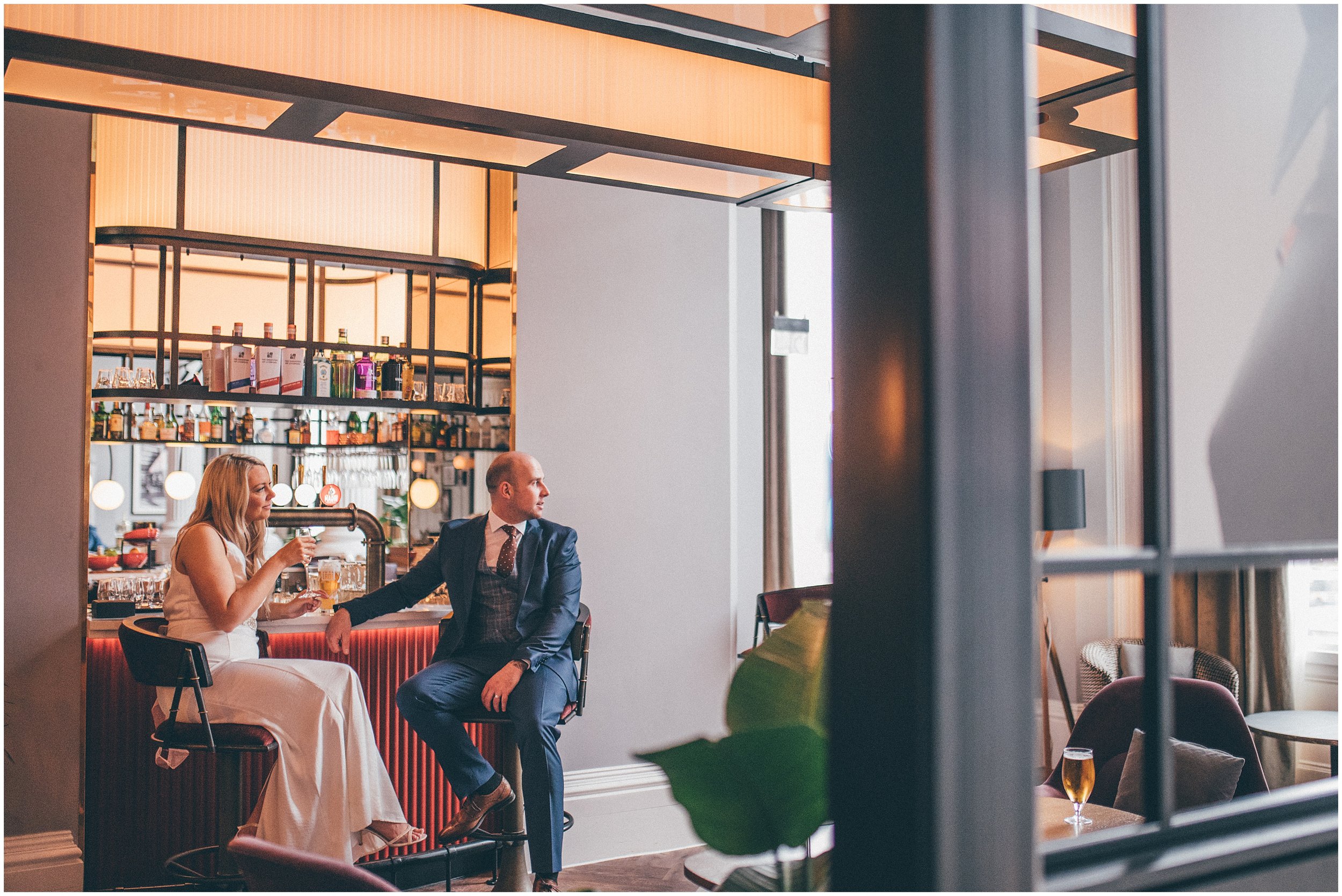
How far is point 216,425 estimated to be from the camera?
632cm

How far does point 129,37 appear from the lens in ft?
7.59

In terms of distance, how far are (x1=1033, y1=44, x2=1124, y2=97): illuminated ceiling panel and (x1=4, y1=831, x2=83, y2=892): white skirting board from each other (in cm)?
406

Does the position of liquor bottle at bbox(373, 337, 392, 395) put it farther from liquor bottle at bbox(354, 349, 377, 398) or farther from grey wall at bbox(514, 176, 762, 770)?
grey wall at bbox(514, 176, 762, 770)

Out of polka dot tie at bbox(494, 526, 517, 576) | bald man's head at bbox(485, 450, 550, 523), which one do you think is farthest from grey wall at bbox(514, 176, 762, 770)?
polka dot tie at bbox(494, 526, 517, 576)

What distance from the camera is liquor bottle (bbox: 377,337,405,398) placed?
582 centimetres

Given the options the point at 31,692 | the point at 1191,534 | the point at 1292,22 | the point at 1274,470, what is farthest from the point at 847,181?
the point at 31,692

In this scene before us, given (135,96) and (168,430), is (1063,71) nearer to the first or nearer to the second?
(135,96)

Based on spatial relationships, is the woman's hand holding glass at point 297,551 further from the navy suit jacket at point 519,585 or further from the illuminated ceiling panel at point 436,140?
the illuminated ceiling panel at point 436,140

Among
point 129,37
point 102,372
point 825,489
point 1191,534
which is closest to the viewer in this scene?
point 1191,534

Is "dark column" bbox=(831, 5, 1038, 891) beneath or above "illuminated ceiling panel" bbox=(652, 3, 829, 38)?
beneath

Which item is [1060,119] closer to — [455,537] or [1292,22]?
[1292,22]

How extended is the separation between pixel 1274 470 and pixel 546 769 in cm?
247

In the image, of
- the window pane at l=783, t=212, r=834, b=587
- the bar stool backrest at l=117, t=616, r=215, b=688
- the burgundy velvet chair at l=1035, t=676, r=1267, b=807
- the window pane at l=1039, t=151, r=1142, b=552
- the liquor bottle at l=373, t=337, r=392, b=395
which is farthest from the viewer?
the window pane at l=783, t=212, r=834, b=587

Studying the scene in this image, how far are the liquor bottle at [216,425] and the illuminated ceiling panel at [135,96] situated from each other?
3.90 m
